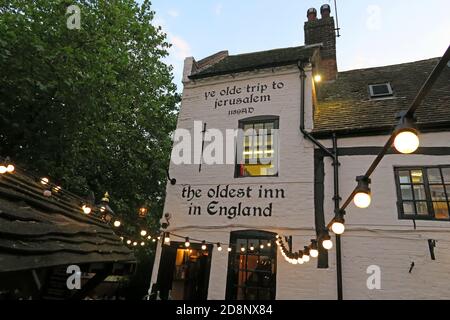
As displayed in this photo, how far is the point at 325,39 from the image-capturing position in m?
11.7

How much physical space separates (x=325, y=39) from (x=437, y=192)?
294 inches

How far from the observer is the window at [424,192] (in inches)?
275

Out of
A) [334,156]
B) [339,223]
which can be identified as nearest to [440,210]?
[334,156]

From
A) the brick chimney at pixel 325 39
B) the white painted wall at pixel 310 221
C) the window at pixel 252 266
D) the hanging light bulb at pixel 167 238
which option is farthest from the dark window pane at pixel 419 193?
the hanging light bulb at pixel 167 238

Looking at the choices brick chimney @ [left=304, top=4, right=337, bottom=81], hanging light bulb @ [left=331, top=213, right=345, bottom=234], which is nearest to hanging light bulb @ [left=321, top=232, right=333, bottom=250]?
hanging light bulb @ [left=331, top=213, right=345, bottom=234]

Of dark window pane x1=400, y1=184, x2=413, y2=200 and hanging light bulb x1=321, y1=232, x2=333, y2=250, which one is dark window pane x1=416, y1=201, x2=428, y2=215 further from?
hanging light bulb x1=321, y1=232, x2=333, y2=250

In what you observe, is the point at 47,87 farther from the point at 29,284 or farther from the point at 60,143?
the point at 29,284

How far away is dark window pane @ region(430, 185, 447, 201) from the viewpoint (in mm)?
7066

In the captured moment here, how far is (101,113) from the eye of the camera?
8.89 m

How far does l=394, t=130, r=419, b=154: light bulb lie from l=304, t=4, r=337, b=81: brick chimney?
9.87 metres

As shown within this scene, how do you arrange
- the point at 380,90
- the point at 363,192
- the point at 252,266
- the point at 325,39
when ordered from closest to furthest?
1. the point at 363,192
2. the point at 252,266
3. the point at 380,90
4. the point at 325,39

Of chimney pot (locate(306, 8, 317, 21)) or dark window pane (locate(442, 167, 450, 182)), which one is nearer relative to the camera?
dark window pane (locate(442, 167, 450, 182))

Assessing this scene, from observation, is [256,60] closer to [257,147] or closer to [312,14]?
[312,14]

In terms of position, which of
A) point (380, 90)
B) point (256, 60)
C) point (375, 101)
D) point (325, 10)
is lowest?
point (375, 101)
